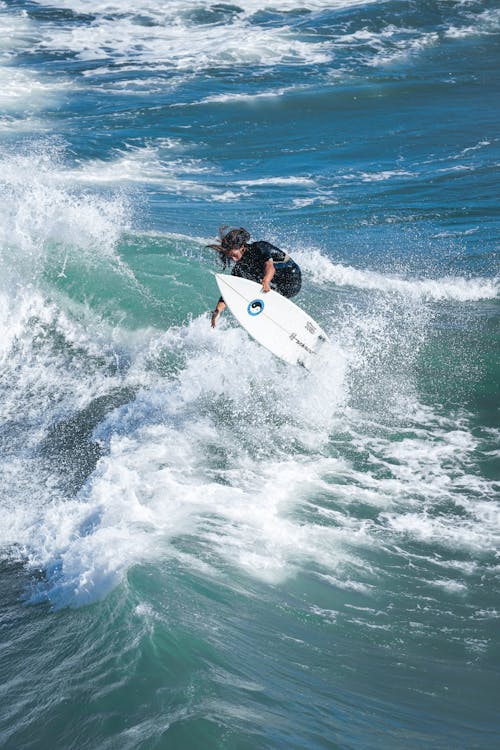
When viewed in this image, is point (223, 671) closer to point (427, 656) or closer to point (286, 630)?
point (286, 630)

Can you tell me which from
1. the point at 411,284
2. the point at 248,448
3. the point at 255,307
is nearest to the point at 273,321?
the point at 255,307

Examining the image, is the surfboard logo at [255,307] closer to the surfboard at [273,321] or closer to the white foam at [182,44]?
the surfboard at [273,321]

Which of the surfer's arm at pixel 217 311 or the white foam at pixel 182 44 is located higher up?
the white foam at pixel 182 44

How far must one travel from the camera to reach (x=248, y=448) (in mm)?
7977

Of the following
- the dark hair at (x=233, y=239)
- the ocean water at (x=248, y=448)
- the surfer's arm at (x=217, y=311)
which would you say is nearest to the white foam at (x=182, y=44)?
the ocean water at (x=248, y=448)

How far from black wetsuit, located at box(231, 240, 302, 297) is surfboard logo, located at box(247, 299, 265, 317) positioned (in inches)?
10.5

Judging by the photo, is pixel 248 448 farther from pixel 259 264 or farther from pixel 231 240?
pixel 231 240

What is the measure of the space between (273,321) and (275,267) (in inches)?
30.3

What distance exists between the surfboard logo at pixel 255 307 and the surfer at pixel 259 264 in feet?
0.81

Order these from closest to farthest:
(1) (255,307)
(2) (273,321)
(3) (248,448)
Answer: (3) (248,448) < (1) (255,307) < (2) (273,321)

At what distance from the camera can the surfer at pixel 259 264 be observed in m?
7.75

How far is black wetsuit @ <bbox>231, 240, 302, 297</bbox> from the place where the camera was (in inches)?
328

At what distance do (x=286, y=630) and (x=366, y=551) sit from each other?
1262 millimetres

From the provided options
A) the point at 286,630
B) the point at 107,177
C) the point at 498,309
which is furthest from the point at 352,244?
the point at 286,630
